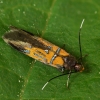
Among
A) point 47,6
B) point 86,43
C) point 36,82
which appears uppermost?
point 47,6

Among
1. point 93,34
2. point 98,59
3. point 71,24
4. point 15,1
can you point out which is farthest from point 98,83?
point 15,1

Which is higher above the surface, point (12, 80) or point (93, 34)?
point (93, 34)

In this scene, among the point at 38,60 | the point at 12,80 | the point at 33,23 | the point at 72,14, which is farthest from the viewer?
the point at 72,14

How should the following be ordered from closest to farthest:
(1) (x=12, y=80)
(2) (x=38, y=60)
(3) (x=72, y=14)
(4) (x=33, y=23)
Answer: (1) (x=12, y=80), (2) (x=38, y=60), (4) (x=33, y=23), (3) (x=72, y=14)

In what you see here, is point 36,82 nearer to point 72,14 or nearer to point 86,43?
point 86,43

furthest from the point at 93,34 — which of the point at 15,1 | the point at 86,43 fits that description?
the point at 15,1

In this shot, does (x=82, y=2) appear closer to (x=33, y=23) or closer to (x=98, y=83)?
(x=33, y=23)

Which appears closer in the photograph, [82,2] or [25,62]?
[25,62]
